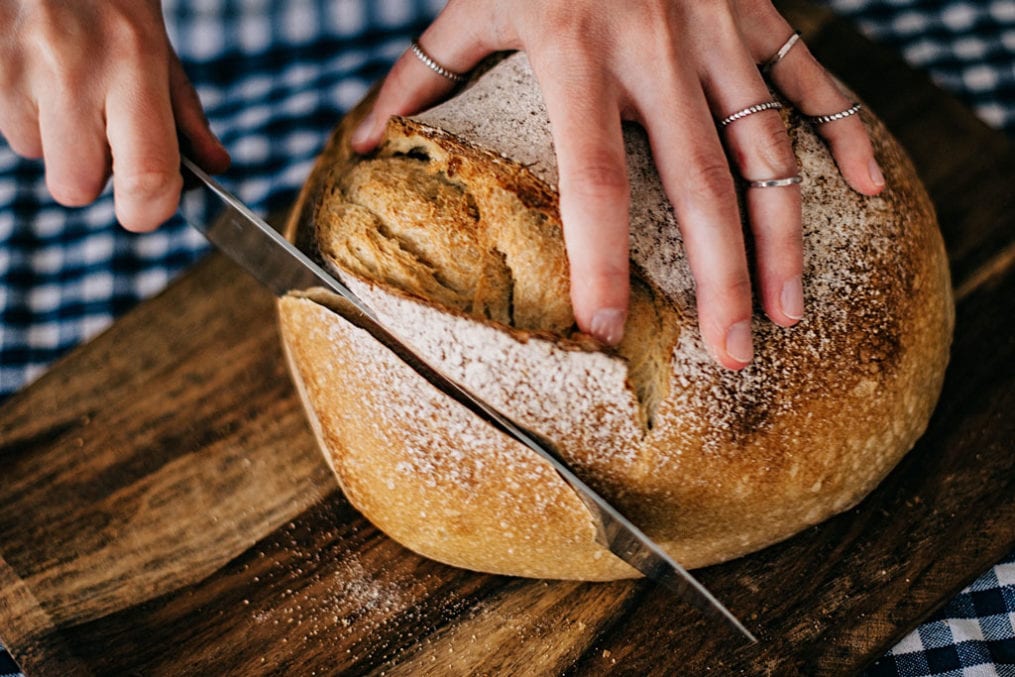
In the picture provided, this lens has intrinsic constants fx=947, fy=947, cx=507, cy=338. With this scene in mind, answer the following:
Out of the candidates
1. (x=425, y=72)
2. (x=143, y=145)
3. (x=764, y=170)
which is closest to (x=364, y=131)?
(x=425, y=72)

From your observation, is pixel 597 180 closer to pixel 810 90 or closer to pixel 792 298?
pixel 792 298

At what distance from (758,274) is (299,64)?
1.16 meters

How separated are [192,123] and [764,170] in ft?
2.11

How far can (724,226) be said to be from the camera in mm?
926

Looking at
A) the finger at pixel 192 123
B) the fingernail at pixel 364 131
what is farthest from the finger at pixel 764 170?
the finger at pixel 192 123

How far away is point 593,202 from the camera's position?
2.92 feet

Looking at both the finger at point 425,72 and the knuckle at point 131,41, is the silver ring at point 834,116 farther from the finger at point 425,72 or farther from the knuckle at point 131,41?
the knuckle at point 131,41

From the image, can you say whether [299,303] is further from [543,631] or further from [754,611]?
[754,611]

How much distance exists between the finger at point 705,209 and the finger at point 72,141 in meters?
0.59

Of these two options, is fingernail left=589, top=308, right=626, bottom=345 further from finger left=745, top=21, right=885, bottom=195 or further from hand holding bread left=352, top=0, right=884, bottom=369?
finger left=745, top=21, right=885, bottom=195

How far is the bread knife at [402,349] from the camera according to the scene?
0.95 meters

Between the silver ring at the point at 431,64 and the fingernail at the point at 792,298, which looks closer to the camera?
the fingernail at the point at 792,298

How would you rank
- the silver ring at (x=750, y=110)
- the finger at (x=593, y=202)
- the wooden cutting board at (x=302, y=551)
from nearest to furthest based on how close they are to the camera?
the finger at (x=593, y=202) < the silver ring at (x=750, y=110) < the wooden cutting board at (x=302, y=551)

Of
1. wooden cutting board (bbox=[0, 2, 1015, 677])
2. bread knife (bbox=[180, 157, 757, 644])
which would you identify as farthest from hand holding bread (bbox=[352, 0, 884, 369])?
wooden cutting board (bbox=[0, 2, 1015, 677])
